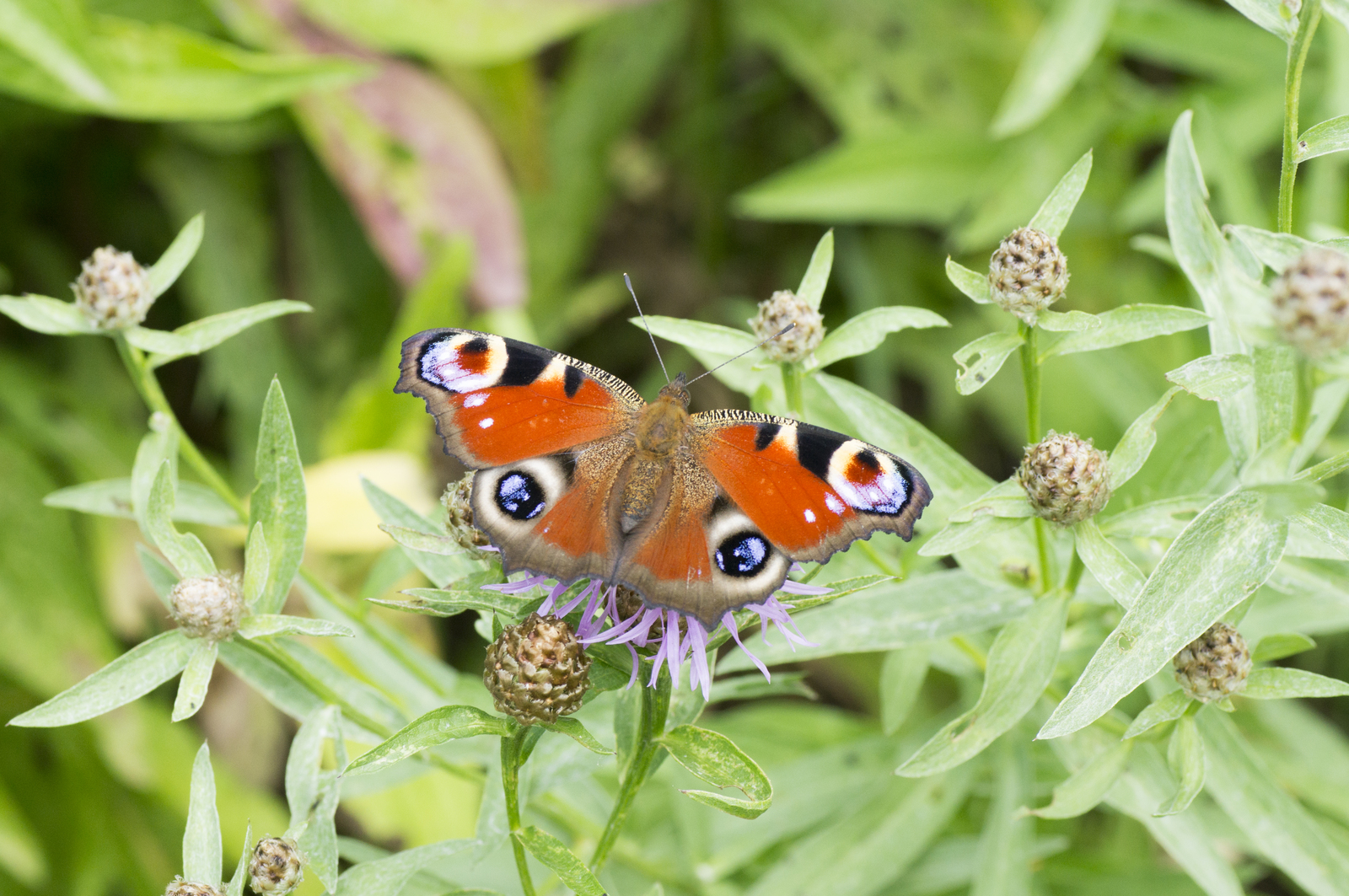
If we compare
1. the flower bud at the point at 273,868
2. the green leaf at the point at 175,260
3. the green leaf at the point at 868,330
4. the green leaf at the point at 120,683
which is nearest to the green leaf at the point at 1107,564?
the green leaf at the point at 868,330

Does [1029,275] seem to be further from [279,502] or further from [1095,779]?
[279,502]

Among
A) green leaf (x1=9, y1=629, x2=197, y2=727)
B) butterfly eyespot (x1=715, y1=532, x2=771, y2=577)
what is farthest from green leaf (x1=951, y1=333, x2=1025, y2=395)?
green leaf (x1=9, y1=629, x2=197, y2=727)

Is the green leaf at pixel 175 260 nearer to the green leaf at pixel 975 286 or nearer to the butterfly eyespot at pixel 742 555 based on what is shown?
the butterfly eyespot at pixel 742 555

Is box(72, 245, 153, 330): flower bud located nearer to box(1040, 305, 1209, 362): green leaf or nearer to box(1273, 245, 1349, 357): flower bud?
box(1040, 305, 1209, 362): green leaf

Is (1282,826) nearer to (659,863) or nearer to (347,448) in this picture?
(659,863)

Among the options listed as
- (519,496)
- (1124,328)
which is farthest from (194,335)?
(1124,328)

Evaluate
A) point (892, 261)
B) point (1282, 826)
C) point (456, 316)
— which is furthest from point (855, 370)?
point (1282, 826)
